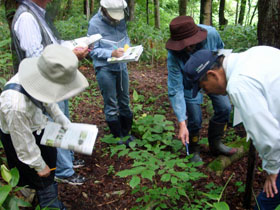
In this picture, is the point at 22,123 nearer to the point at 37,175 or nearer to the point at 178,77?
the point at 37,175

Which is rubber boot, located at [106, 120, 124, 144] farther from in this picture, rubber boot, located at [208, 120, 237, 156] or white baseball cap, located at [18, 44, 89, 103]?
white baseball cap, located at [18, 44, 89, 103]

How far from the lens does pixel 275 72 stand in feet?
4.63

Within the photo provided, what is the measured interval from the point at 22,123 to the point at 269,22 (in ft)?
8.02

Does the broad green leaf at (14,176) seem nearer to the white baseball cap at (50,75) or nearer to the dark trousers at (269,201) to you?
the white baseball cap at (50,75)

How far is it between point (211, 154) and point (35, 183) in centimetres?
210

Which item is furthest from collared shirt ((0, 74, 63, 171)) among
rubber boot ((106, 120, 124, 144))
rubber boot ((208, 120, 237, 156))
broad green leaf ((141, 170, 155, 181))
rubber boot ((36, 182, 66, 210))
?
rubber boot ((208, 120, 237, 156))

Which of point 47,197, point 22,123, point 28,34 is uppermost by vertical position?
point 28,34

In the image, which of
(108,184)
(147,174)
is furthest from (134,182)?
(108,184)

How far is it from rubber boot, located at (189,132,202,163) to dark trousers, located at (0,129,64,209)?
1592mm

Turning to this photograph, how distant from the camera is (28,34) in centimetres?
212

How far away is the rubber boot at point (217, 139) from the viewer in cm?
290

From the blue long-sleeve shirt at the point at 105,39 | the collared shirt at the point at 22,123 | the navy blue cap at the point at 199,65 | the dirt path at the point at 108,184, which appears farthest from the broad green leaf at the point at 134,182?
the blue long-sleeve shirt at the point at 105,39

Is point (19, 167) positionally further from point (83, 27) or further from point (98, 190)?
point (83, 27)

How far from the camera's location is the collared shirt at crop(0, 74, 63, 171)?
1.68 m
